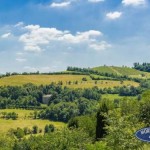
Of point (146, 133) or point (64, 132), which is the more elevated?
point (146, 133)

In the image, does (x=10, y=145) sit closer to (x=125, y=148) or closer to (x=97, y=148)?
(x=97, y=148)

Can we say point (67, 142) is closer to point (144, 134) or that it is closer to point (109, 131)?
point (109, 131)

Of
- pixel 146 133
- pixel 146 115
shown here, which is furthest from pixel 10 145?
pixel 146 133

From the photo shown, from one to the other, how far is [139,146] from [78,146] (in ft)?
210

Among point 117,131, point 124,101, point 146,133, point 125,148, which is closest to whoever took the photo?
point 146,133

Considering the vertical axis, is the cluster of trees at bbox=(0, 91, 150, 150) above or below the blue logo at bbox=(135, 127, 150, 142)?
below

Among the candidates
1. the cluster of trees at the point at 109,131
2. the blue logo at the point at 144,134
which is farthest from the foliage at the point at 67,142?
the blue logo at the point at 144,134

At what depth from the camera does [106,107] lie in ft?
336

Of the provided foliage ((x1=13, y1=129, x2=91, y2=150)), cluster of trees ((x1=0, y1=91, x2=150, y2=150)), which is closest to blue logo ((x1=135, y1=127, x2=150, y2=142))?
cluster of trees ((x1=0, y1=91, x2=150, y2=150))

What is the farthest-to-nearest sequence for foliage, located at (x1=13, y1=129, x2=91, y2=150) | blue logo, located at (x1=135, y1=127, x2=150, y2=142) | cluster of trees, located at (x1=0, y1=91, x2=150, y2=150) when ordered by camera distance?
foliage, located at (x1=13, y1=129, x2=91, y2=150) < cluster of trees, located at (x1=0, y1=91, x2=150, y2=150) < blue logo, located at (x1=135, y1=127, x2=150, y2=142)

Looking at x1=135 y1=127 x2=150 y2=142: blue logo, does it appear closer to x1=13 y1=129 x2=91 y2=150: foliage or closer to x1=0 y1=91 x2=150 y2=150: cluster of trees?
x1=0 y1=91 x2=150 y2=150: cluster of trees

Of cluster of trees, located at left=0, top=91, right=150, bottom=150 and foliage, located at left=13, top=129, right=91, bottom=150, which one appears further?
foliage, located at left=13, top=129, right=91, bottom=150

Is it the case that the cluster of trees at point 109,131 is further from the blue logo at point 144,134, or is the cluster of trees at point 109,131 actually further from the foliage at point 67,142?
the blue logo at point 144,134

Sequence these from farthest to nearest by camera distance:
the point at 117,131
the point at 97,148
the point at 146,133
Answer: the point at 97,148 < the point at 117,131 < the point at 146,133
